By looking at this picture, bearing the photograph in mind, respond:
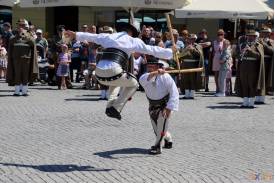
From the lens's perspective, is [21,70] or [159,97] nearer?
[159,97]

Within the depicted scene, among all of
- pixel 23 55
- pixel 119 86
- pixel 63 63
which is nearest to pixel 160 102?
pixel 119 86

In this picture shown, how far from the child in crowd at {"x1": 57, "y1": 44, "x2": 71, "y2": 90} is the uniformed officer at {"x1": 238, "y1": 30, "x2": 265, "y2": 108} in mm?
5265

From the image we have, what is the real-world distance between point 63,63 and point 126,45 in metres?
9.06

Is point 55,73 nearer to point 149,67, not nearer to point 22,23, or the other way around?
point 22,23

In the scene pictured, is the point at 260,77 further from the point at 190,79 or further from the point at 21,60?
the point at 21,60

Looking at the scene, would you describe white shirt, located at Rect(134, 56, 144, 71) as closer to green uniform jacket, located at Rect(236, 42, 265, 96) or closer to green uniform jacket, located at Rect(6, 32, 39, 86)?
green uniform jacket, located at Rect(6, 32, 39, 86)

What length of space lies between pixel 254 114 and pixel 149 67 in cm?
506

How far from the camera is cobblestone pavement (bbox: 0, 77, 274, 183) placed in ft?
24.2

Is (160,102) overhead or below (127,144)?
overhead

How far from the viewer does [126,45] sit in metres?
8.37

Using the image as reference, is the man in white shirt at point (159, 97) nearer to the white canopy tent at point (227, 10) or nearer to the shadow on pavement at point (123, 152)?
the shadow on pavement at point (123, 152)

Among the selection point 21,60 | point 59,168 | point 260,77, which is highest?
point 21,60

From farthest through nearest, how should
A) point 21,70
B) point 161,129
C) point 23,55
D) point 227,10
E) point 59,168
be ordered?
1. point 227,10
2. point 21,70
3. point 23,55
4. point 161,129
5. point 59,168

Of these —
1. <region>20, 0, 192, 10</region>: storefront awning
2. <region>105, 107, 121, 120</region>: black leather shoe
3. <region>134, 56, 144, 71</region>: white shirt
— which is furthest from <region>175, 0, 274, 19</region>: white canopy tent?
<region>105, 107, 121, 120</region>: black leather shoe
